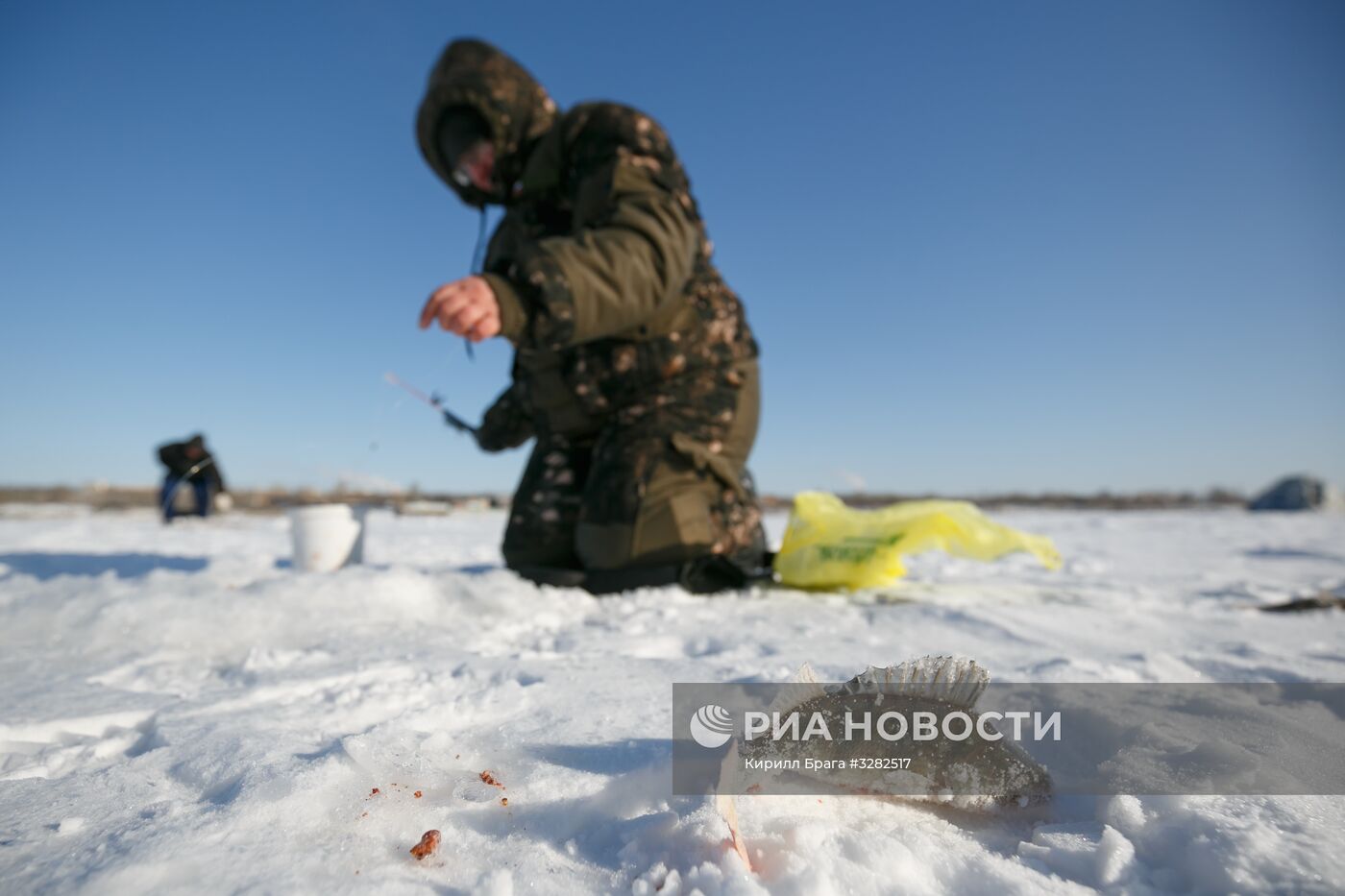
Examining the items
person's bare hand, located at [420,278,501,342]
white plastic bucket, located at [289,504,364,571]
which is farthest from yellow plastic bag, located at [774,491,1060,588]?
white plastic bucket, located at [289,504,364,571]

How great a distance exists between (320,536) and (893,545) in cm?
223

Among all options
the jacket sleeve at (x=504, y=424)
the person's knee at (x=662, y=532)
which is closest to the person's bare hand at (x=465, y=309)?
the person's knee at (x=662, y=532)

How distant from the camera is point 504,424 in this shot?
11.0 ft

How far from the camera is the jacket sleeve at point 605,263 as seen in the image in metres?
1.93

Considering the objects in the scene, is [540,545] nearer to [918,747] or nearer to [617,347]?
[617,347]

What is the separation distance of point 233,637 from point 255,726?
2.48 feet

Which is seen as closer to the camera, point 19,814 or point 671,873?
point 671,873

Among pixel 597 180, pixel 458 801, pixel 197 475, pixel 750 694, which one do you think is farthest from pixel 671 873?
pixel 197 475

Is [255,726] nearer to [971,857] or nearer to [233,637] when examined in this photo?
[233,637]

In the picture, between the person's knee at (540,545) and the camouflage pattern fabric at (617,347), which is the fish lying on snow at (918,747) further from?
the person's knee at (540,545)

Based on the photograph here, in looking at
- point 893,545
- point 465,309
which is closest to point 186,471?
point 465,309

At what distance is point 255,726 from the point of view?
1064 millimetres

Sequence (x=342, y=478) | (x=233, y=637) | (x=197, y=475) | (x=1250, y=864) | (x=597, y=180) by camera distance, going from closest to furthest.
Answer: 1. (x=1250, y=864)
2. (x=233, y=637)
3. (x=597, y=180)
4. (x=342, y=478)
5. (x=197, y=475)

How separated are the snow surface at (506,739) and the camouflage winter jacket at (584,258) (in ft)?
2.76
